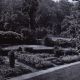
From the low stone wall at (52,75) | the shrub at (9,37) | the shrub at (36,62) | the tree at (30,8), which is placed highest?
the tree at (30,8)

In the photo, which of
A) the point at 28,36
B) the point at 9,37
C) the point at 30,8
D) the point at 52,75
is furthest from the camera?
the point at 30,8

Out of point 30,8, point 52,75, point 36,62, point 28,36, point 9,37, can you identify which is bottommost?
point 52,75

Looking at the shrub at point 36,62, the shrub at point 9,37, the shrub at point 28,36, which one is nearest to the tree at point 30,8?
the shrub at point 28,36

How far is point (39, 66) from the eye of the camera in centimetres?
1789

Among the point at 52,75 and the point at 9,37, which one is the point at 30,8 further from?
the point at 52,75

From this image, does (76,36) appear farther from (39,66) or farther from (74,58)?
(74,58)

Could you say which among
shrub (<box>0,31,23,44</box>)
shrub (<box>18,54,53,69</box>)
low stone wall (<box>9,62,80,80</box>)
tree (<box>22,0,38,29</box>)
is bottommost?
low stone wall (<box>9,62,80,80</box>)

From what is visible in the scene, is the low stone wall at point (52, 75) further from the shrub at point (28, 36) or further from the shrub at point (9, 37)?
the shrub at point (28, 36)

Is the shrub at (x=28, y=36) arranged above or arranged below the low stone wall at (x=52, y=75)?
above

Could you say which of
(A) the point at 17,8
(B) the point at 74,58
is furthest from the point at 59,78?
(A) the point at 17,8

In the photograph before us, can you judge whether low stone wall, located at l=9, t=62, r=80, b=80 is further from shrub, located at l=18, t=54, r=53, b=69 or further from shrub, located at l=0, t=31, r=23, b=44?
shrub, located at l=0, t=31, r=23, b=44

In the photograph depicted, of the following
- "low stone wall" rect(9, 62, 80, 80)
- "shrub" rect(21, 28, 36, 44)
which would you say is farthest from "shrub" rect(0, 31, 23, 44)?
"low stone wall" rect(9, 62, 80, 80)

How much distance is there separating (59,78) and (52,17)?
38.5 m

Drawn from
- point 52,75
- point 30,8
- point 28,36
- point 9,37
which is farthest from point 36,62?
point 30,8
